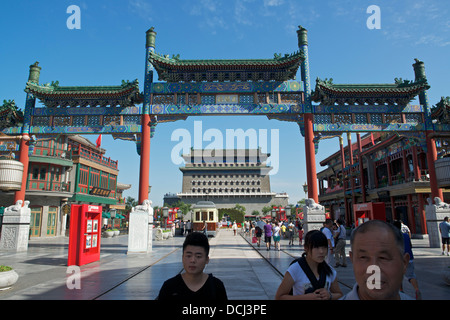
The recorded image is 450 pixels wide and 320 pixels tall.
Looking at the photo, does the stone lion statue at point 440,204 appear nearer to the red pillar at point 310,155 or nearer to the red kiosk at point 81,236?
the red pillar at point 310,155

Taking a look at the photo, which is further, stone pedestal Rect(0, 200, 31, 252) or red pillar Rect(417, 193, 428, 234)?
red pillar Rect(417, 193, 428, 234)

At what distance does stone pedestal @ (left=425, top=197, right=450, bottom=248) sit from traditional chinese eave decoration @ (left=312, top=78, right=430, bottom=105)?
5.64 meters

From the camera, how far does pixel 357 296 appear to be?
1704 mm

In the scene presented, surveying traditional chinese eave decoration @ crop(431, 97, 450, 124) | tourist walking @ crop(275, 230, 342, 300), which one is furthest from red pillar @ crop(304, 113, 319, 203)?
tourist walking @ crop(275, 230, 342, 300)

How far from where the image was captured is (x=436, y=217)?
49.1ft

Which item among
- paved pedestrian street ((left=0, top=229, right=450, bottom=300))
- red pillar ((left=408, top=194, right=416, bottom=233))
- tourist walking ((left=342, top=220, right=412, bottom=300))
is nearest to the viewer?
tourist walking ((left=342, top=220, right=412, bottom=300))

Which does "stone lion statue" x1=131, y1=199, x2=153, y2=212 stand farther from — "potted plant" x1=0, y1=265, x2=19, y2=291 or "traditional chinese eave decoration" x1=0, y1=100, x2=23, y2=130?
"traditional chinese eave decoration" x1=0, y1=100, x2=23, y2=130

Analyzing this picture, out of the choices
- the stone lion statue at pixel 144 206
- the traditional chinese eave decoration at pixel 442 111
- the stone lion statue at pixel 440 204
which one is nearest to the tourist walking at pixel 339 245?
the stone lion statue at pixel 440 204

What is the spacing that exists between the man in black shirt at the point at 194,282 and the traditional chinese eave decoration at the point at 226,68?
14461 millimetres

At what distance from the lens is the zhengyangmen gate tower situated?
15.5 meters

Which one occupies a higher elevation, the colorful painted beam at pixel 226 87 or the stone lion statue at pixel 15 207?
the colorful painted beam at pixel 226 87

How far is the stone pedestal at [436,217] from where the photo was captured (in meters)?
14.9
